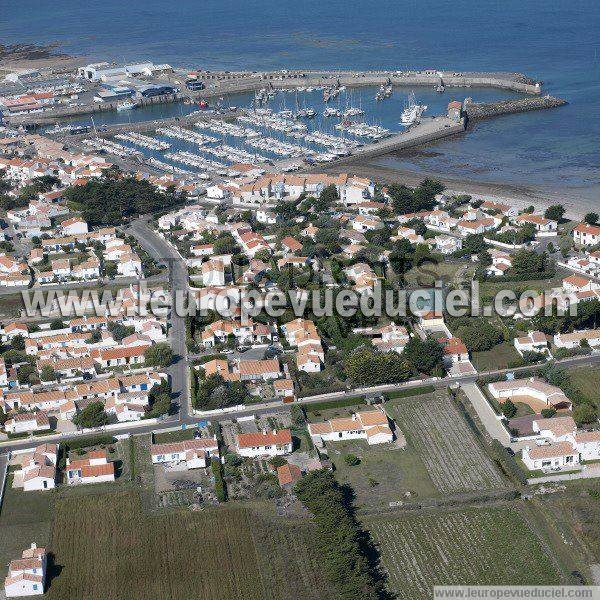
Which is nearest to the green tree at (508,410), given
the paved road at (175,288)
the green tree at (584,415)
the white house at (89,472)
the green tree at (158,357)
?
the green tree at (584,415)

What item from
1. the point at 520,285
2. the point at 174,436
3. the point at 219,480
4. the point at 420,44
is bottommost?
the point at 174,436

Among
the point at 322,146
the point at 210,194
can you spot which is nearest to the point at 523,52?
the point at 322,146

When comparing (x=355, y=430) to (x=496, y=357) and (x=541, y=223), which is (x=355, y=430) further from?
(x=541, y=223)

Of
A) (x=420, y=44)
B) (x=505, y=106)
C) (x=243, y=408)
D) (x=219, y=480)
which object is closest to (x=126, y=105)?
(x=505, y=106)

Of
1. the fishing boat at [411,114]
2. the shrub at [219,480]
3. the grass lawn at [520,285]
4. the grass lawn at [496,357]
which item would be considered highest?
the fishing boat at [411,114]

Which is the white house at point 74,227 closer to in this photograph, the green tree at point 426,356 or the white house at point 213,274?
the white house at point 213,274

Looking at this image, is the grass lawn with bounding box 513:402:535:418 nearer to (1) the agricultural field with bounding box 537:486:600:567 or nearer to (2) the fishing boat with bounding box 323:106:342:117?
(1) the agricultural field with bounding box 537:486:600:567
